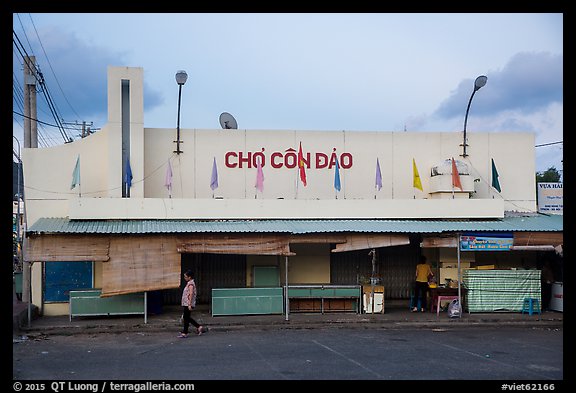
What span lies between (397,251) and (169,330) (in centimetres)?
850

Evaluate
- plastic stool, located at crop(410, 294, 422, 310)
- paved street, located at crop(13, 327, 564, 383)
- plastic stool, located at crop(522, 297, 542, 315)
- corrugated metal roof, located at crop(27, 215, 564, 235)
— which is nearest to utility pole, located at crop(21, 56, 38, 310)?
corrugated metal roof, located at crop(27, 215, 564, 235)

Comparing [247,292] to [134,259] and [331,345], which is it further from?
[331,345]

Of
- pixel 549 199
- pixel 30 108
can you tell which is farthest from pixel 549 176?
pixel 30 108

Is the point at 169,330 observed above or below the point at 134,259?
below

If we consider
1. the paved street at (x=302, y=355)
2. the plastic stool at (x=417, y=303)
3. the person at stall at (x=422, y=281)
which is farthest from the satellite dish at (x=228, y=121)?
the paved street at (x=302, y=355)

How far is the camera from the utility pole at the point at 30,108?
20719 mm

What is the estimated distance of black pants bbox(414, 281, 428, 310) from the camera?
20641 millimetres

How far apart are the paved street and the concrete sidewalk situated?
51 centimetres

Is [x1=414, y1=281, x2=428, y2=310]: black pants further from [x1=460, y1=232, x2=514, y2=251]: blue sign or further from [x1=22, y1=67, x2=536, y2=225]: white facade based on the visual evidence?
[x1=22, y1=67, x2=536, y2=225]: white facade

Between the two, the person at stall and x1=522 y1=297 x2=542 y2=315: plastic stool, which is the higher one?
the person at stall

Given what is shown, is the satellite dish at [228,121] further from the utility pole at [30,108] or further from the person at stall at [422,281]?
the person at stall at [422,281]
